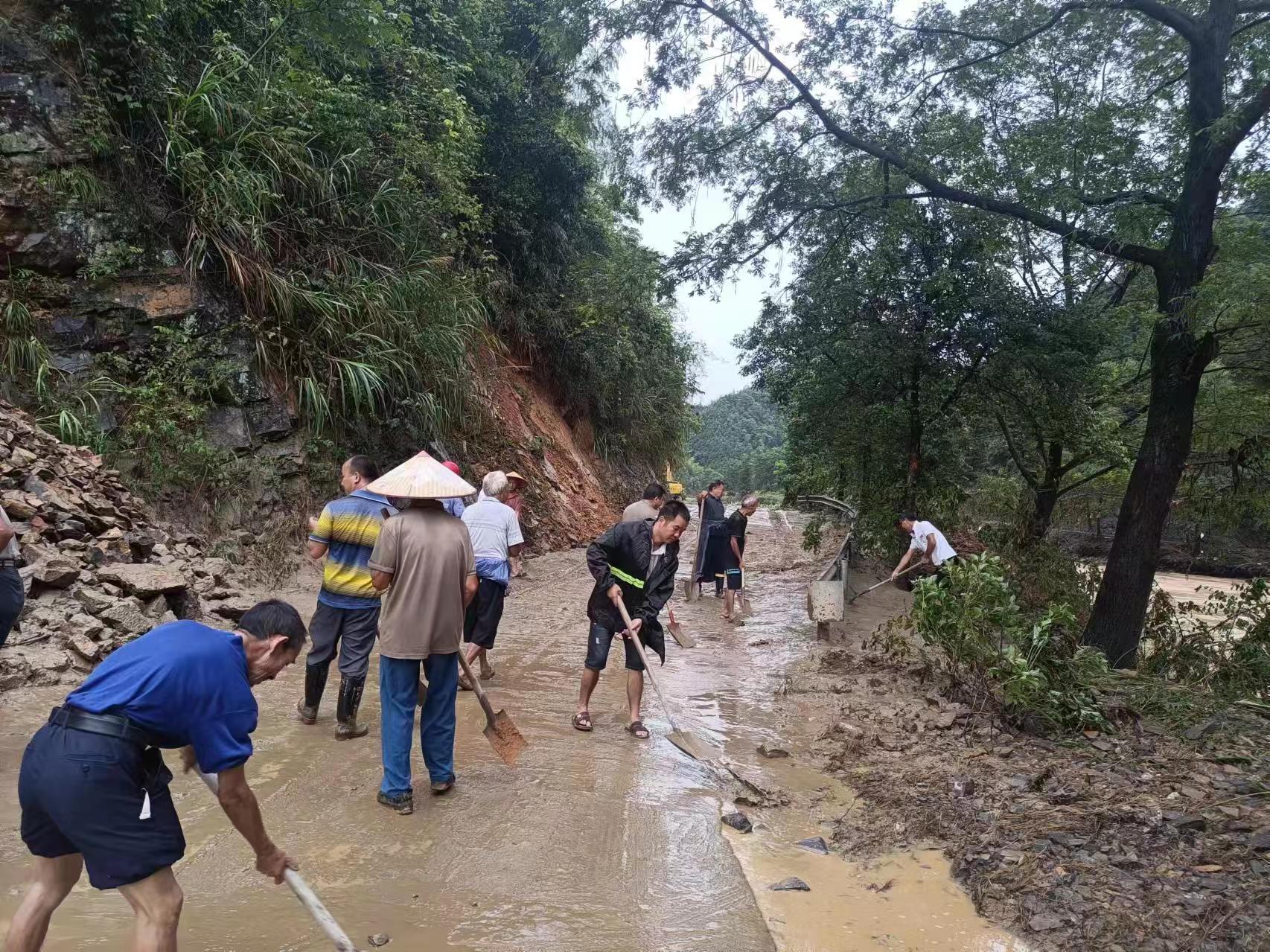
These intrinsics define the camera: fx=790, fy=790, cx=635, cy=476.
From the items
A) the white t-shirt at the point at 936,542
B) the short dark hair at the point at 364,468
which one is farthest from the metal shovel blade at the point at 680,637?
the white t-shirt at the point at 936,542

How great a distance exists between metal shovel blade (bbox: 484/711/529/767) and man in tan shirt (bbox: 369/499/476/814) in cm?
55

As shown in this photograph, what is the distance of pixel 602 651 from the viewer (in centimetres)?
561

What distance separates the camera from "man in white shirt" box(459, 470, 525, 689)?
630 cm

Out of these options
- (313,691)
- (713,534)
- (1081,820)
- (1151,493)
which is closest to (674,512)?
(313,691)

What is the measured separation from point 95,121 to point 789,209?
27.4ft

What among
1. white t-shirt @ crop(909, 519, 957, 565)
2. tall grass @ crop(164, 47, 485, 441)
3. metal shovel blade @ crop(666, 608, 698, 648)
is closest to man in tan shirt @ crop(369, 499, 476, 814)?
metal shovel blade @ crop(666, 608, 698, 648)

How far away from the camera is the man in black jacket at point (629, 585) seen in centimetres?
550

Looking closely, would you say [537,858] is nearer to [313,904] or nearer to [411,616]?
[411,616]

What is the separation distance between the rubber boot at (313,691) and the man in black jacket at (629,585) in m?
1.75

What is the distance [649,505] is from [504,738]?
99.3 inches

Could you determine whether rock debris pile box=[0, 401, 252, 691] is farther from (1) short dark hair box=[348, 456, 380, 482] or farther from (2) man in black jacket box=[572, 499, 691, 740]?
(2) man in black jacket box=[572, 499, 691, 740]

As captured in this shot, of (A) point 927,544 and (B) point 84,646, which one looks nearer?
(B) point 84,646

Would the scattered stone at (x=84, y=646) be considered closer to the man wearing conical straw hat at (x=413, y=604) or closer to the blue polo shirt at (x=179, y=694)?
the man wearing conical straw hat at (x=413, y=604)

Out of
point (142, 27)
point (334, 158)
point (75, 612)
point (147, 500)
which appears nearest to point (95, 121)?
point (142, 27)
